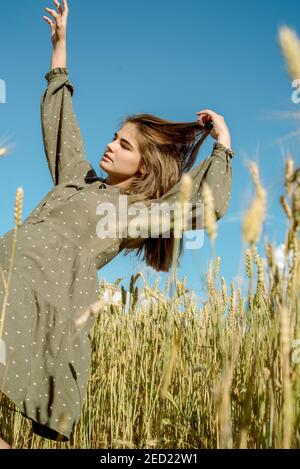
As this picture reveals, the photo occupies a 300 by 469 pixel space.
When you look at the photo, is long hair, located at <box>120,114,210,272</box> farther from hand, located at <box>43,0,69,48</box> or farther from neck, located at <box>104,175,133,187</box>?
hand, located at <box>43,0,69,48</box>

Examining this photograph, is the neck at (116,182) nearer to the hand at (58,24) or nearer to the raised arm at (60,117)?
the raised arm at (60,117)

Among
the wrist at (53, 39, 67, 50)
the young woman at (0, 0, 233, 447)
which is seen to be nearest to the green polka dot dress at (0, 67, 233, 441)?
the young woman at (0, 0, 233, 447)

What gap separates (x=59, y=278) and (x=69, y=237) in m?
0.19

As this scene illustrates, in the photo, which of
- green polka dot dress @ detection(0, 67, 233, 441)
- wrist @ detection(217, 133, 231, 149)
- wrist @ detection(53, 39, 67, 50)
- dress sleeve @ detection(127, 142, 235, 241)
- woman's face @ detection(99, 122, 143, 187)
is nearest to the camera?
green polka dot dress @ detection(0, 67, 233, 441)

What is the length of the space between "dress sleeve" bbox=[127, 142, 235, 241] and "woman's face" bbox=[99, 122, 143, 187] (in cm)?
24

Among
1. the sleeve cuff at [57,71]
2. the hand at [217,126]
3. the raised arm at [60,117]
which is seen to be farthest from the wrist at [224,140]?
the sleeve cuff at [57,71]

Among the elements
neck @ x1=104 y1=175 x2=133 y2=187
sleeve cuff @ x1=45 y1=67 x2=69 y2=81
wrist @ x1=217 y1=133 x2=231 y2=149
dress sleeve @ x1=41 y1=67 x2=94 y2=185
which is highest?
sleeve cuff @ x1=45 y1=67 x2=69 y2=81

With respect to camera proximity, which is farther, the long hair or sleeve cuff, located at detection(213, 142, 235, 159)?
the long hair

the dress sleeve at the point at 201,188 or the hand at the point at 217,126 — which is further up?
the hand at the point at 217,126

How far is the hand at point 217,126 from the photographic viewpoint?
2066 millimetres

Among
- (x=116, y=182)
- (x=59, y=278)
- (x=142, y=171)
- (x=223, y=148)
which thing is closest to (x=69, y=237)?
(x=59, y=278)

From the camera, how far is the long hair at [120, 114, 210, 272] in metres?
2.27

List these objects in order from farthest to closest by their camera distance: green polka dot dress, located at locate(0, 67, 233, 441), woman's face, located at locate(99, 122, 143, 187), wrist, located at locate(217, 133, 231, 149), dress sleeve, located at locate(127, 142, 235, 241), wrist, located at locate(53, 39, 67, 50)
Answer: wrist, located at locate(53, 39, 67, 50)
woman's face, located at locate(99, 122, 143, 187)
wrist, located at locate(217, 133, 231, 149)
dress sleeve, located at locate(127, 142, 235, 241)
green polka dot dress, located at locate(0, 67, 233, 441)
